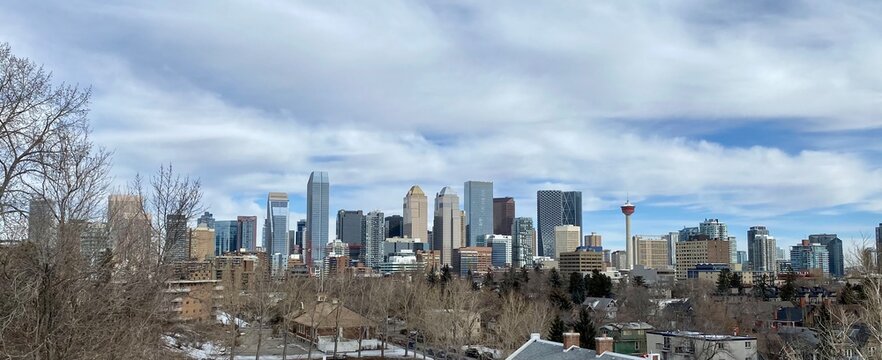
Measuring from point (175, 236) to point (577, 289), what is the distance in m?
95.4

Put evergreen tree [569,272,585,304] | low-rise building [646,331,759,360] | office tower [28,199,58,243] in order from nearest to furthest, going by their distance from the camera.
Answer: office tower [28,199,58,243] < low-rise building [646,331,759,360] < evergreen tree [569,272,585,304]

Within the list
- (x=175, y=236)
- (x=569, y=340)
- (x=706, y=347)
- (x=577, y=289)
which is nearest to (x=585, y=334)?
(x=706, y=347)

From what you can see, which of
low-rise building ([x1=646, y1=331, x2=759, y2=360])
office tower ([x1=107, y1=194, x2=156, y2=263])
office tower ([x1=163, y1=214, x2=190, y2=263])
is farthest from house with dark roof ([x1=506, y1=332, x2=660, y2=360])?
office tower ([x1=107, y1=194, x2=156, y2=263])

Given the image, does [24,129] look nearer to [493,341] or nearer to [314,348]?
[493,341]

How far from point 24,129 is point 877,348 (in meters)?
20.3

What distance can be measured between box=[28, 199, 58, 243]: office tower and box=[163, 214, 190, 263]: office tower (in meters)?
6.17

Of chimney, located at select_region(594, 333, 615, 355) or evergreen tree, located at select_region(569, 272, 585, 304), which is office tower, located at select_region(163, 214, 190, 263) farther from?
evergreen tree, located at select_region(569, 272, 585, 304)

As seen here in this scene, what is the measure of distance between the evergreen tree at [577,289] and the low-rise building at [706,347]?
58.4 metres

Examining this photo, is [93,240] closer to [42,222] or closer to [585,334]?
[42,222]

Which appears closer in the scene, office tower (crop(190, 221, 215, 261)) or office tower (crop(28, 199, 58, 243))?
office tower (crop(28, 199, 58, 243))

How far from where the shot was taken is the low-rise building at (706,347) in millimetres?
46384

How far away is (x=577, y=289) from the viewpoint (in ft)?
367

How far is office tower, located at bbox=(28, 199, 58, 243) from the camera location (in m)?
13.3

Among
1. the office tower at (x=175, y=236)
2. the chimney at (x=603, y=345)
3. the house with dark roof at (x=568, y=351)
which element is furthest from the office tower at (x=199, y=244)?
the chimney at (x=603, y=345)
